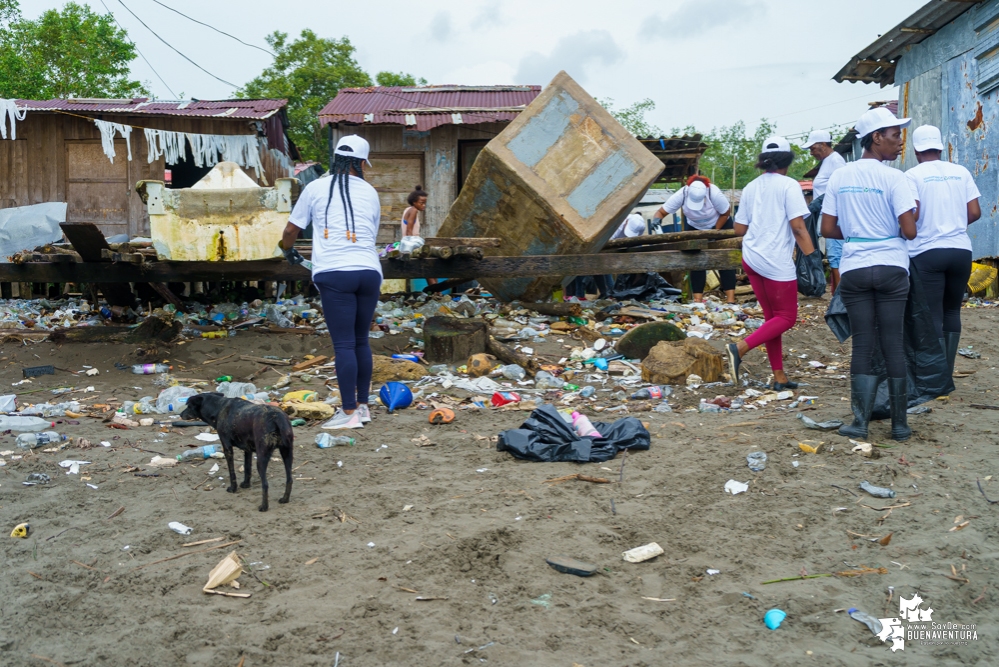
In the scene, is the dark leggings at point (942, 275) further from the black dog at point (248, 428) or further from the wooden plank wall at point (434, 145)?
the wooden plank wall at point (434, 145)

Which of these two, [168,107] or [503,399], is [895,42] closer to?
[503,399]

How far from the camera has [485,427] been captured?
15.5 feet

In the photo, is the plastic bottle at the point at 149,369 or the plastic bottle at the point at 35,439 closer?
the plastic bottle at the point at 35,439

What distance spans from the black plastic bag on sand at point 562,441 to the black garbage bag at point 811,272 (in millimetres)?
5159

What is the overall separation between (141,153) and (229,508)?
1198cm

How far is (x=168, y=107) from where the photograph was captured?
13500 millimetres

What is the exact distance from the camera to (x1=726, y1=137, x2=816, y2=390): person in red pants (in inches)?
203

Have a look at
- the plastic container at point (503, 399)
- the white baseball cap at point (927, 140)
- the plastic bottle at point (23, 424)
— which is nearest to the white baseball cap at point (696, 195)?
the white baseball cap at point (927, 140)

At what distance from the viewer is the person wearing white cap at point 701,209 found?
912cm

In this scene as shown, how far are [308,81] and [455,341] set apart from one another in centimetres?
2119

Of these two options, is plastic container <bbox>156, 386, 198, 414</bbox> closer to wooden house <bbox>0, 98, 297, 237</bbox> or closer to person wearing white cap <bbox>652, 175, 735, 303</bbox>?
→ person wearing white cap <bbox>652, 175, 735, 303</bbox>

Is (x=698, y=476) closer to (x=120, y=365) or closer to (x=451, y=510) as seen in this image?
(x=451, y=510)

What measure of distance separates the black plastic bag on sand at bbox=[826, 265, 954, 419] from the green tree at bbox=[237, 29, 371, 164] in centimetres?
2213

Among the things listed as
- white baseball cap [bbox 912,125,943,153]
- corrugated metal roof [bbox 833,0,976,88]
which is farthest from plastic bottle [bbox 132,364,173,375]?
corrugated metal roof [bbox 833,0,976,88]
